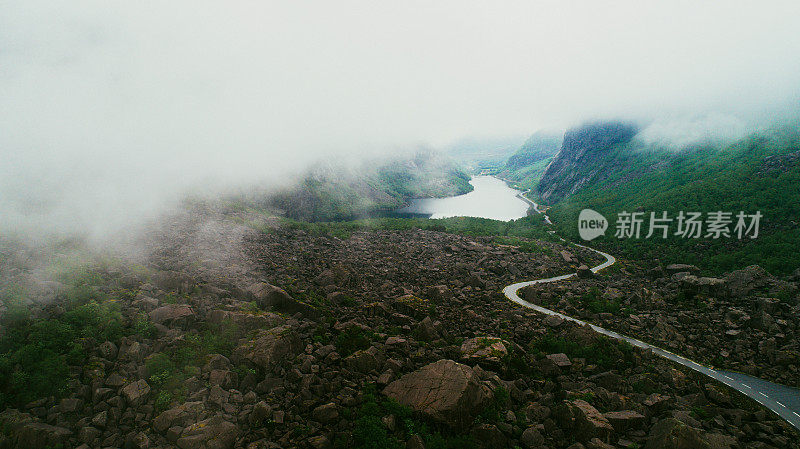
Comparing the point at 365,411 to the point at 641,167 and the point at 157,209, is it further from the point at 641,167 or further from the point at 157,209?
the point at 641,167

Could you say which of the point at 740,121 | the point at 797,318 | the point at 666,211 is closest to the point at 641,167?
the point at 740,121

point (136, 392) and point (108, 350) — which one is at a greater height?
point (108, 350)

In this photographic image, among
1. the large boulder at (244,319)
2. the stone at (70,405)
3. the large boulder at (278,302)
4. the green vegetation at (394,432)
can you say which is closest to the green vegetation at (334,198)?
the large boulder at (278,302)

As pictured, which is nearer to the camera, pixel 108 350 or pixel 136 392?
pixel 136 392

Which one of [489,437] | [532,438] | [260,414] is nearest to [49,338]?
[260,414]

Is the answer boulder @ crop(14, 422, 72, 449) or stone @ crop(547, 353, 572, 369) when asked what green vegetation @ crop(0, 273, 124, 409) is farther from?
stone @ crop(547, 353, 572, 369)

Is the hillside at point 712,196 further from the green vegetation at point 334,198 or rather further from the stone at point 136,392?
the green vegetation at point 334,198

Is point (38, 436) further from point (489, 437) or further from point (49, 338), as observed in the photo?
point (489, 437)
